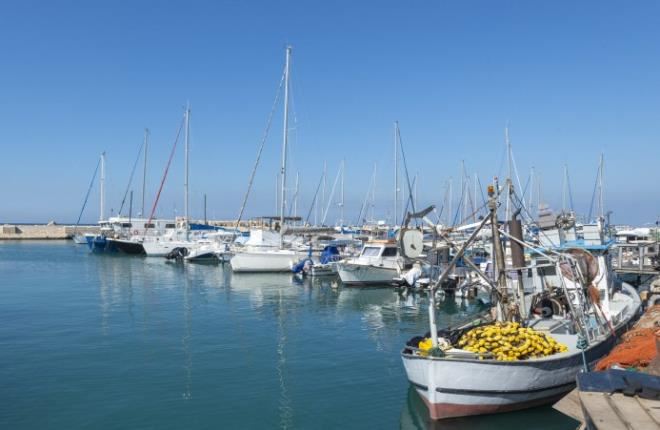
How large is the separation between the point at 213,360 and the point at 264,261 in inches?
1057

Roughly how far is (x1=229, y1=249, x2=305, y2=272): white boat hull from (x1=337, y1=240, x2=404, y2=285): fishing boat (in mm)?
8018

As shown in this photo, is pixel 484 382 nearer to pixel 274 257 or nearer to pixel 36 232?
pixel 274 257

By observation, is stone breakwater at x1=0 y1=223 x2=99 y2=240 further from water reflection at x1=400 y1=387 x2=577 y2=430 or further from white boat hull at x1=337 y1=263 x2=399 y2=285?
water reflection at x1=400 y1=387 x2=577 y2=430

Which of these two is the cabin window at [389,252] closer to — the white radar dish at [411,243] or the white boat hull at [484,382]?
the white radar dish at [411,243]

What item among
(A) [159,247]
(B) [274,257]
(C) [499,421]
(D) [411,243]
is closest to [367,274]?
(B) [274,257]

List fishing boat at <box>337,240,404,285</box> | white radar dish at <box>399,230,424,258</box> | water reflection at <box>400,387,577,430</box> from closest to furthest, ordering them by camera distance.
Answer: water reflection at <box>400,387,577,430</box> < white radar dish at <box>399,230,424,258</box> < fishing boat at <box>337,240,404,285</box>

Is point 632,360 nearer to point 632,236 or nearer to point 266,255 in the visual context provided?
point 266,255

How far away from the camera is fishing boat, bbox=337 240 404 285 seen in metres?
36.4

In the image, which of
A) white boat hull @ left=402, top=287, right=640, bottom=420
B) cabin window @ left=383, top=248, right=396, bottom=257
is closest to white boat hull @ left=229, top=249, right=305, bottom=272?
cabin window @ left=383, top=248, right=396, bottom=257

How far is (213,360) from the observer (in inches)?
672

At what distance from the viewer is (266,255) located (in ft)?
144

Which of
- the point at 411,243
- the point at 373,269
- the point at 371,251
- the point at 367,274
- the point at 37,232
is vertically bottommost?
the point at 367,274

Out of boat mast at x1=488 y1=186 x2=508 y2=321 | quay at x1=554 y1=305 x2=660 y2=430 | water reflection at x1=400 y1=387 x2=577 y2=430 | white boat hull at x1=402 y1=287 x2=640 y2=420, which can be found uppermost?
boat mast at x1=488 y1=186 x2=508 y2=321

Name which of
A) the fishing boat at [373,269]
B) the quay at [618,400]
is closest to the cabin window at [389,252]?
the fishing boat at [373,269]
